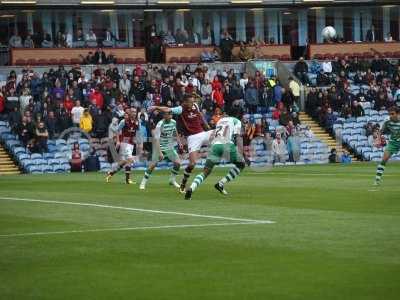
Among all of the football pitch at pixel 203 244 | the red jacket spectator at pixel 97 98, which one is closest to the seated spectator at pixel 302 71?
the red jacket spectator at pixel 97 98

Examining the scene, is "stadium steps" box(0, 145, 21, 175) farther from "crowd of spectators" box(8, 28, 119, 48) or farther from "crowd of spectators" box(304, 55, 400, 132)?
"crowd of spectators" box(304, 55, 400, 132)

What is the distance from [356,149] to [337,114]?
2600 mm

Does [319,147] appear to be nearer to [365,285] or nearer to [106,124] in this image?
[106,124]

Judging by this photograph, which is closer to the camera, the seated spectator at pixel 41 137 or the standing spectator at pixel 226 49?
the seated spectator at pixel 41 137

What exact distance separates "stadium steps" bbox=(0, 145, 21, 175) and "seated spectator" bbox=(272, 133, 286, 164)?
34.3ft

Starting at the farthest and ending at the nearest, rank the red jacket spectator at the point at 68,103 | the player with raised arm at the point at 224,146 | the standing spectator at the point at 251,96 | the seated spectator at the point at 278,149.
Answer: the standing spectator at the point at 251,96 → the seated spectator at the point at 278,149 → the red jacket spectator at the point at 68,103 → the player with raised arm at the point at 224,146

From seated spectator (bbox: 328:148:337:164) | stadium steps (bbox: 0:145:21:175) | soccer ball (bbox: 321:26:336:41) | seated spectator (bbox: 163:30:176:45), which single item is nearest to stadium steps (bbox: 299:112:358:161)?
seated spectator (bbox: 328:148:337:164)

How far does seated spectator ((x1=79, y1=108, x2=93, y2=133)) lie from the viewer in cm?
4288

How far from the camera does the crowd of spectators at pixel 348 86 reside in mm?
50188

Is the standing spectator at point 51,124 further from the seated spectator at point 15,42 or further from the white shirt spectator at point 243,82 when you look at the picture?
the seated spectator at point 15,42

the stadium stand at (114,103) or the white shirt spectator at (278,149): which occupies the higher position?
the stadium stand at (114,103)

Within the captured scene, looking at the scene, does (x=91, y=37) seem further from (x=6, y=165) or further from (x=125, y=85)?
(x=6, y=165)

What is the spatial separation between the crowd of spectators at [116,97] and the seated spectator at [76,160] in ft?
3.74

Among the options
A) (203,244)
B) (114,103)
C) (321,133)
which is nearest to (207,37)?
(321,133)
